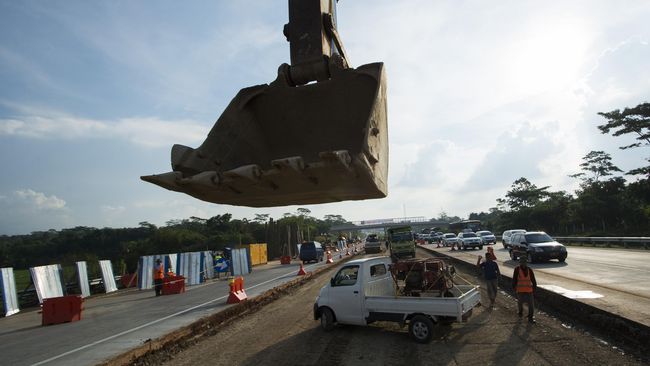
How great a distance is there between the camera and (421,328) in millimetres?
8078

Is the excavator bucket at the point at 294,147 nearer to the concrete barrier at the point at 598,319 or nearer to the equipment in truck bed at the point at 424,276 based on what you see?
the equipment in truck bed at the point at 424,276

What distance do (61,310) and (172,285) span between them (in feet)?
20.3

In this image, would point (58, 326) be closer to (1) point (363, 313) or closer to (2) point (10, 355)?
(2) point (10, 355)

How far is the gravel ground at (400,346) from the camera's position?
6.85 meters

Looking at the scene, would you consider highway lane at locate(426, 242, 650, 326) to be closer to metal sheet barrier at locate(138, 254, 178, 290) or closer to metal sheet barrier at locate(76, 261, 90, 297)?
metal sheet barrier at locate(138, 254, 178, 290)

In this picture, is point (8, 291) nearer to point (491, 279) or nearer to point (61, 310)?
point (61, 310)

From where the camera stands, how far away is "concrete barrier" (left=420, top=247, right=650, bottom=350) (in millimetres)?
7330

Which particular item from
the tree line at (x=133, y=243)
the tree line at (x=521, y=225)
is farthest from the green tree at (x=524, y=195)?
the tree line at (x=133, y=243)

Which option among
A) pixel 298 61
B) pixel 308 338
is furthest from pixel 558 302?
pixel 298 61

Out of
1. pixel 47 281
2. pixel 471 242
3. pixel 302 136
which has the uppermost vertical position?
pixel 302 136

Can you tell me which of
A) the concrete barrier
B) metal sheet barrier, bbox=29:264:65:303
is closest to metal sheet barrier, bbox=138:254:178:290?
metal sheet barrier, bbox=29:264:65:303

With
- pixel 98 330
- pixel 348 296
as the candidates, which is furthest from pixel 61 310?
pixel 348 296

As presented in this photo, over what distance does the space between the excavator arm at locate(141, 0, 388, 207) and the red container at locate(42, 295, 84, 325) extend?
1096 cm

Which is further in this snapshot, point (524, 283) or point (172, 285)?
point (172, 285)
